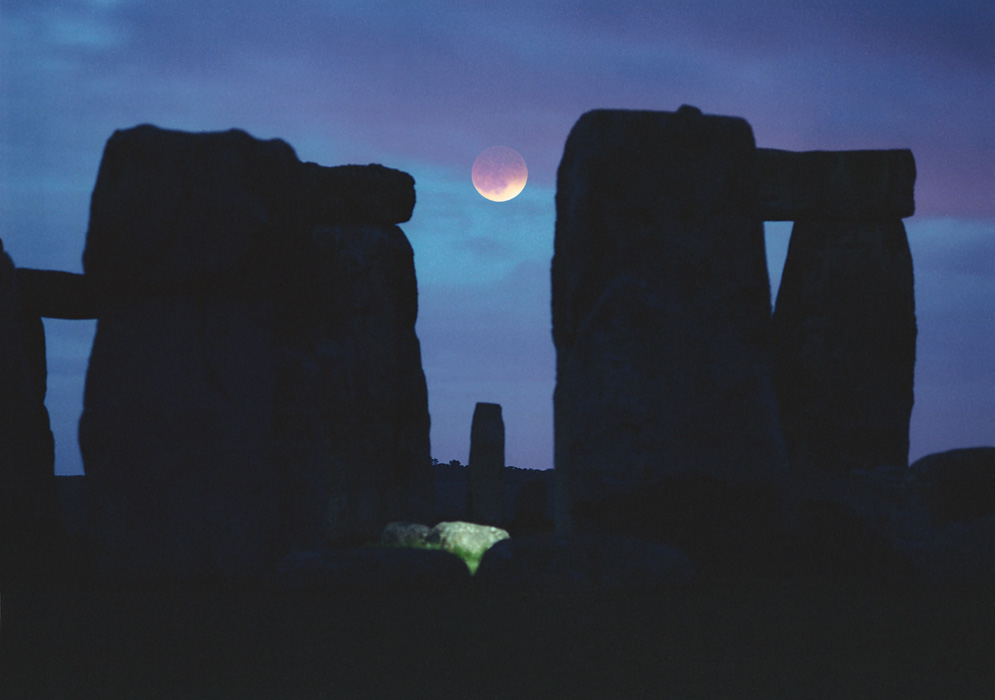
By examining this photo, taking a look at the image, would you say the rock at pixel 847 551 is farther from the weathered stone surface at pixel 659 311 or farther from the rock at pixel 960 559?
the weathered stone surface at pixel 659 311

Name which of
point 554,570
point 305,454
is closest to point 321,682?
point 554,570

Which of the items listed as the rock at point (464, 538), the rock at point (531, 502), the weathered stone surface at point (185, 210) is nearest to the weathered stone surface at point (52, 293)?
the weathered stone surface at point (185, 210)

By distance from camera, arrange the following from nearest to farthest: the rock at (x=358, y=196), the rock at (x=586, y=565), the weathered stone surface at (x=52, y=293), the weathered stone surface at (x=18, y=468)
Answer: the rock at (x=586, y=565)
the weathered stone surface at (x=18, y=468)
the weathered stone surface at (x=52, y=293)
the rock at (x=358, y=196)

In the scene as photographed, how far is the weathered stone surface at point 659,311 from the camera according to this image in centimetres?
480

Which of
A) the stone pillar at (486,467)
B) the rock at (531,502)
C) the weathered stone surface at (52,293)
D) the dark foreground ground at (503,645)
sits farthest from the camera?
the rock at (531,502)

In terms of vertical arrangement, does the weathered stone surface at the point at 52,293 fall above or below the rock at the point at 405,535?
above

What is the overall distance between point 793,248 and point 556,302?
5573 millimetres

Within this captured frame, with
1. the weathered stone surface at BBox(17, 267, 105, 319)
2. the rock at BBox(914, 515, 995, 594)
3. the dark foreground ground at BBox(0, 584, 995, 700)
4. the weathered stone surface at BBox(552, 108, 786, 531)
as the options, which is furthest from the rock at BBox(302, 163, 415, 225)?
the rock at BBox(914, 515, 995, 594)

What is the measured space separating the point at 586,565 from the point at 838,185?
6916mm

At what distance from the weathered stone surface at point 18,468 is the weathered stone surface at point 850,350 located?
6629 mm

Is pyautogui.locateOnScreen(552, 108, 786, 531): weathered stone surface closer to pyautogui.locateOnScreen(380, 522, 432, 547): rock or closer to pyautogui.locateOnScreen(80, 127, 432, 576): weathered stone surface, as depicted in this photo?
pyautogui.locateOnScreen(80, 127, 432, 576): weathered stone surface

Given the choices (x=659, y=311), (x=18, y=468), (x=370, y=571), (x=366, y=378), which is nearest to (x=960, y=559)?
(x=659, y=311)

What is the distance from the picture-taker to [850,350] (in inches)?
395

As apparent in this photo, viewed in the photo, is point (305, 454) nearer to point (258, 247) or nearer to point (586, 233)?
point (258, 247)
